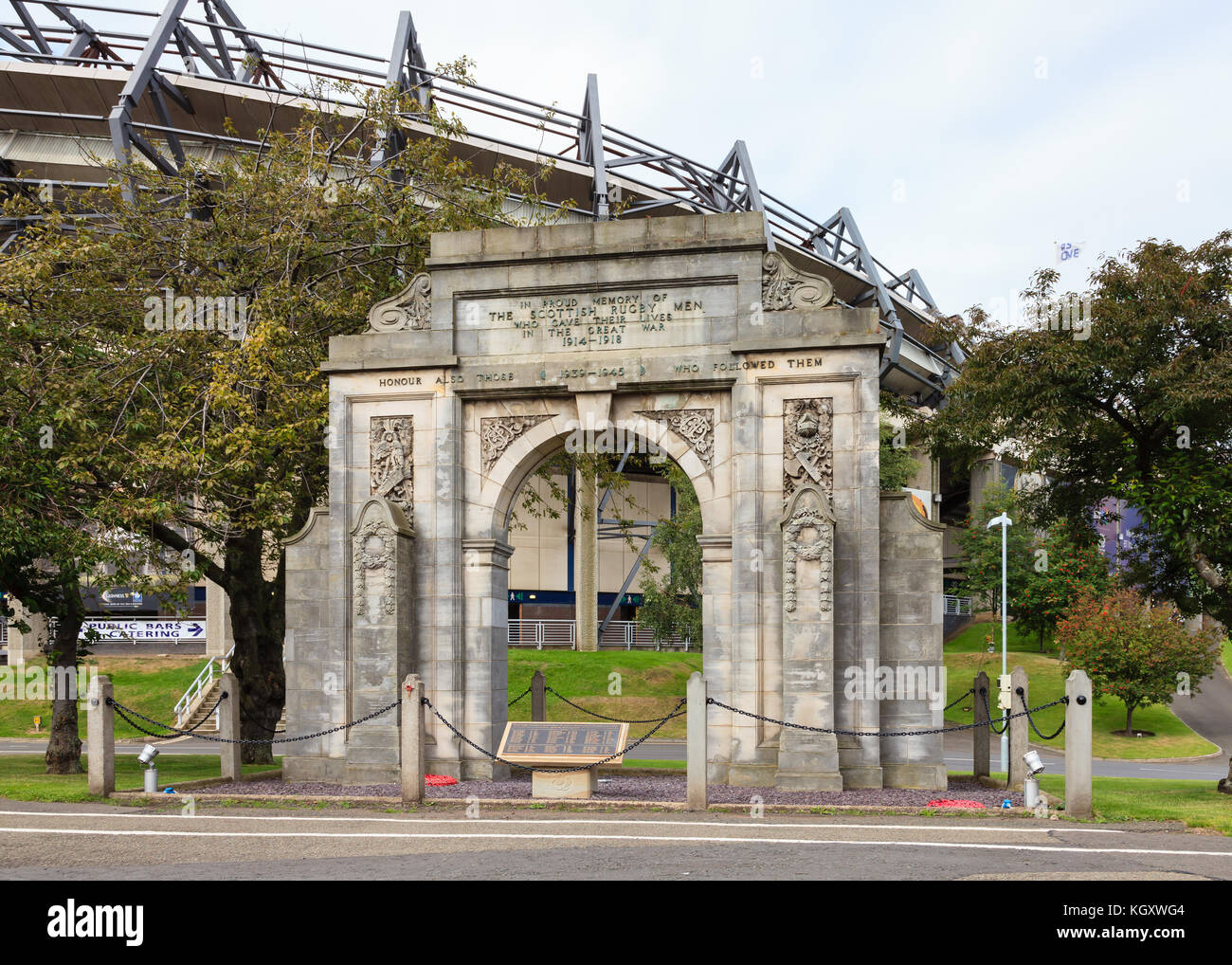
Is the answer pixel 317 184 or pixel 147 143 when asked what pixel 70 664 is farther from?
pixel 147 143

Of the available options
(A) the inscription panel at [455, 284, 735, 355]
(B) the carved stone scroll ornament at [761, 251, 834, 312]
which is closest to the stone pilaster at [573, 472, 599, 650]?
(A) the inscription panel at [455, 284, 735, 355]

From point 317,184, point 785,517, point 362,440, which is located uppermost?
point 317,184

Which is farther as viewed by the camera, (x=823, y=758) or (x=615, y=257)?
(x=615, y=257)

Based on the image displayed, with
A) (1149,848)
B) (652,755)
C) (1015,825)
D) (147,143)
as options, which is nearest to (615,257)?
(1015,825)

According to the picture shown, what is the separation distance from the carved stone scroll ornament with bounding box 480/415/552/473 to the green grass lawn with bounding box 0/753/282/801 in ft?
22.7

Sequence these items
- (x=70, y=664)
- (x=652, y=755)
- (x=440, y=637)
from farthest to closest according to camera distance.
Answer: (x=652, y=755), (x=70, y=664), (x=440, y=637)

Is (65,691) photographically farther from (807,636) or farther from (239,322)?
(807,636)

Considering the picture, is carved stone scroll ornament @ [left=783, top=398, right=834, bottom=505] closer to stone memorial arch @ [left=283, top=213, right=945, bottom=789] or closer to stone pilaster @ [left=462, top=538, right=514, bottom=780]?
stone memorial arch @ [left=283, top=213, right=945, bottom=789]

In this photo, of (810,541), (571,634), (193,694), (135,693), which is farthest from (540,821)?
(571,634)

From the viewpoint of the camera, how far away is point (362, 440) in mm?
18469

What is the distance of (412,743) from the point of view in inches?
582

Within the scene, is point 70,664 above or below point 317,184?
below

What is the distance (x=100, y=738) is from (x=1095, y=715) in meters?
35.9

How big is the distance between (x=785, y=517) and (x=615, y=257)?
16.7ft
